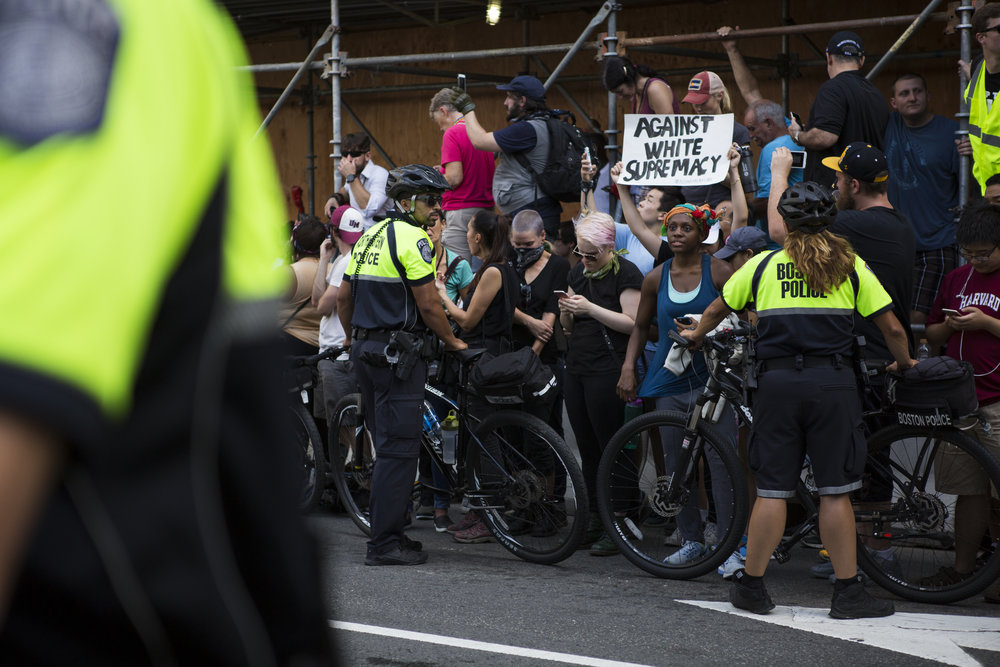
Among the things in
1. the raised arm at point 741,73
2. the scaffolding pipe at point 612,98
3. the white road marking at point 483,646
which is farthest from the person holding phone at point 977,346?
the scaffolding pipe at point 612,98

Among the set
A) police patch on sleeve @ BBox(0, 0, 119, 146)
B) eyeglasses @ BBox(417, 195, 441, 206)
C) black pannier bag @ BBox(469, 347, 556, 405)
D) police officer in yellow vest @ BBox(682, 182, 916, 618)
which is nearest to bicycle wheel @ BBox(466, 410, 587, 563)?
black pannier bag @ BBox(469, 347, 556, 405)

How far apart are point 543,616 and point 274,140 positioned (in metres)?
12.7

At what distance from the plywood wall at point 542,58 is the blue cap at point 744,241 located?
6.22 metres

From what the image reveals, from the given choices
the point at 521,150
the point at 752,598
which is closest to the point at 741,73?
the point at 521,150

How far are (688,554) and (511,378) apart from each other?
1.36 m

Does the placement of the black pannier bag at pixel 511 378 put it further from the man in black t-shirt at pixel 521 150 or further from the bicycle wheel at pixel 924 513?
the man in black t-shirt at pixel 521 150

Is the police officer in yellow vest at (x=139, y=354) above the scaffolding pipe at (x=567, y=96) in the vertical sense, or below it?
below

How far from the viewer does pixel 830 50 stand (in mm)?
7691

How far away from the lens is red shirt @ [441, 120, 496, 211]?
948 cm

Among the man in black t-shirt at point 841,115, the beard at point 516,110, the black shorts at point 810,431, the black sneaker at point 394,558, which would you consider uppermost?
the beard at point 516,110

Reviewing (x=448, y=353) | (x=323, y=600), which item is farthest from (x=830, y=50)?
(x=323, y=600)

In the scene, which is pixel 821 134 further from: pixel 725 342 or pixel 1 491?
pixel 1 491

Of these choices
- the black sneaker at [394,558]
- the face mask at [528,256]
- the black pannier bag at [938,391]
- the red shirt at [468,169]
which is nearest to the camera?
the black pannier bag at [938,391]

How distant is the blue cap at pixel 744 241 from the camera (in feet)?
22.0
